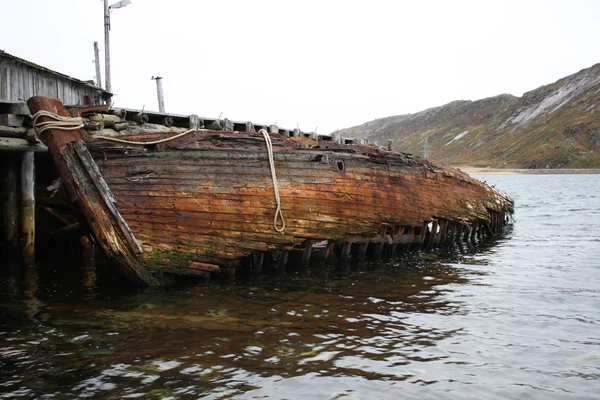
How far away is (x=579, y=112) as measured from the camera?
127000 mm

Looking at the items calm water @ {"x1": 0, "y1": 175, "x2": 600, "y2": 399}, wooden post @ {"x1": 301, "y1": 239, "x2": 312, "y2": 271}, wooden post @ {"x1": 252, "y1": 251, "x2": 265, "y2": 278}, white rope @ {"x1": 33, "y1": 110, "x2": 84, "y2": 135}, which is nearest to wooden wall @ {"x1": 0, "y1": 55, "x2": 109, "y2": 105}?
white rope @ {"x1": 33, "y1": 110, "x2": 84, "y2": 135}

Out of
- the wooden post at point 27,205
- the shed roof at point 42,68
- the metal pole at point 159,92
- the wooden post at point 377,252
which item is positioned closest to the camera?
the wooden post at point 27,205

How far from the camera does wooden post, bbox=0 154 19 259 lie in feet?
38.6

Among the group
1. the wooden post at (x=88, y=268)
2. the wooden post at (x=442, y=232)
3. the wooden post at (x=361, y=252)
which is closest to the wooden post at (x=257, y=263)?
the wooden post at (x=361, y=252)

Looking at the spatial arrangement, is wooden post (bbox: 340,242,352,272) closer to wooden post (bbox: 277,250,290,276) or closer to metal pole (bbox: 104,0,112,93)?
wooden post (bbox: 277,250,290,276)

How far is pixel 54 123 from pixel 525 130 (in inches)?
5663

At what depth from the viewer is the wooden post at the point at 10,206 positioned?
11.8 metres

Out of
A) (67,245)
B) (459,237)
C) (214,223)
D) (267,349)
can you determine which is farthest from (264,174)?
(459,237)

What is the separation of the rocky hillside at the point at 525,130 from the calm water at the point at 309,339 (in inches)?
4158

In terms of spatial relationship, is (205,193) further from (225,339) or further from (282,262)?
(225,339)

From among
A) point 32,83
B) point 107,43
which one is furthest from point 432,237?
point 107,43

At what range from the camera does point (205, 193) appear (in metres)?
9.70

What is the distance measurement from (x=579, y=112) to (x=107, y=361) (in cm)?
13997

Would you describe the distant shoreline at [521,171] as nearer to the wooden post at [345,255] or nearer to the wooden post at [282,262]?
the wooden post at [345,255]
